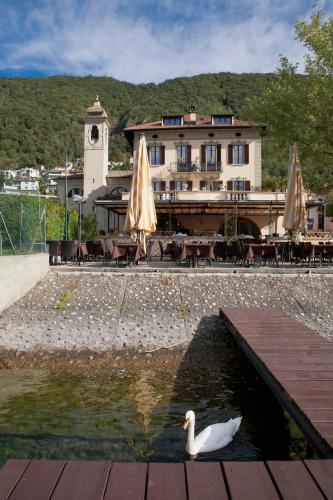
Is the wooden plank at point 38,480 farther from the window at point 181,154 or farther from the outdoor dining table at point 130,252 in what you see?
the window at point 181,154

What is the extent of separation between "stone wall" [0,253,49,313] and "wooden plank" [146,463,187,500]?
22.4ft

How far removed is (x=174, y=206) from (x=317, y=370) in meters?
22.7

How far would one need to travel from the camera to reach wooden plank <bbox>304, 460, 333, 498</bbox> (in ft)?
8.16

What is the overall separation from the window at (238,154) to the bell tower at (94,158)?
11530 mm

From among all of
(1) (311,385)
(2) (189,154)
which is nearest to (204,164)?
(2) (189,154)

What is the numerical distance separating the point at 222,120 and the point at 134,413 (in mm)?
33318

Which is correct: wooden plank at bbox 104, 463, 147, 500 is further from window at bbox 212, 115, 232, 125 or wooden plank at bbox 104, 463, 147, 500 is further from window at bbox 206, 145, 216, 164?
window at bbox 212, 115, 232, 125

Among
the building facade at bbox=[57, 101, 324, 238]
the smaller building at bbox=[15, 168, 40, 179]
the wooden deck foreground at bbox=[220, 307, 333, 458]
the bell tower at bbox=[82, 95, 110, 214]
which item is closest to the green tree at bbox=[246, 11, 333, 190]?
the wooden deck foreground at bbox=[220, 307, 333, 458]

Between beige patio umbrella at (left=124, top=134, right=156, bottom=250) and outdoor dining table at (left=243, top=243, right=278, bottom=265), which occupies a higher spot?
beige patio umbrella at (left=124, top=134, right=156, bottom=250)

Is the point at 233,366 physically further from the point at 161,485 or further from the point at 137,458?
the point at 161,485

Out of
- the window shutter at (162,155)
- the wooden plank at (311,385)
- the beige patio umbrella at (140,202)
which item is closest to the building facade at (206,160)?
the window shutter at (162,155)

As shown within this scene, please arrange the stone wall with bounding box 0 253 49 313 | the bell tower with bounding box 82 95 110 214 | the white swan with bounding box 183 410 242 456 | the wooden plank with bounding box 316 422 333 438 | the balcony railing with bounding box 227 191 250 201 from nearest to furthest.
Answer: the wooden plank with bounding box 316 422 333 438
the white swan with bounding box 183 410 242 456
the stone wall with bounding box 0 253 49 313
the balcony railing with bounding box 227 191 250 201
the bell tower with bounding box 82 95 110 214

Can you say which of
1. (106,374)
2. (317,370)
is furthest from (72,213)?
(317,370)

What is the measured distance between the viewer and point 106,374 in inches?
267
